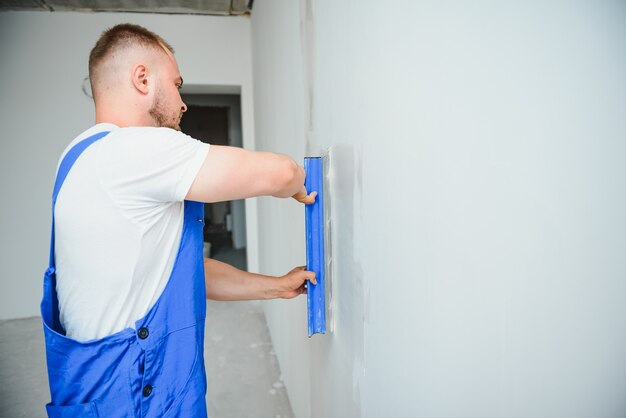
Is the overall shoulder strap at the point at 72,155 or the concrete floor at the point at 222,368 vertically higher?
the overall shoulder strap at the point at 72,155

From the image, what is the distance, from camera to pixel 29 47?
346 centimetres

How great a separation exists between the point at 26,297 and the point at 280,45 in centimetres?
339

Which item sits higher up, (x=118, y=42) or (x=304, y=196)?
(x=118, y=42)

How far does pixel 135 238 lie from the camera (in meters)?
0.93

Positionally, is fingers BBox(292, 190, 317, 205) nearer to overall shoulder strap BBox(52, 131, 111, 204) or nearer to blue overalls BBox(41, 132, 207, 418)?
blue overalls BBox(41, 132, 207, 418)

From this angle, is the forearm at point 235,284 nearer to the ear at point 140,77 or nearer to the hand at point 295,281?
the hand at point 295,281

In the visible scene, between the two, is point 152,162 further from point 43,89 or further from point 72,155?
point 43,89

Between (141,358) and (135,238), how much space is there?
0.99 ft

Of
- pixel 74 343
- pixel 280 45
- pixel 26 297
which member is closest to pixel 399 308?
pixel 74 343

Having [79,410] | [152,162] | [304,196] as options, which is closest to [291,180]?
[304,196]

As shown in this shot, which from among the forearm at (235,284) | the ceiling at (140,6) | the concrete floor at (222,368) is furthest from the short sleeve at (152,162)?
the ceiling at (140,6)

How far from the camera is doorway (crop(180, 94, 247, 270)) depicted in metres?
5.76

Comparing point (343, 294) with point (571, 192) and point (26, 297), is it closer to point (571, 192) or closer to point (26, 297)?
point (571, 192)

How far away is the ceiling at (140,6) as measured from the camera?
331 cm
